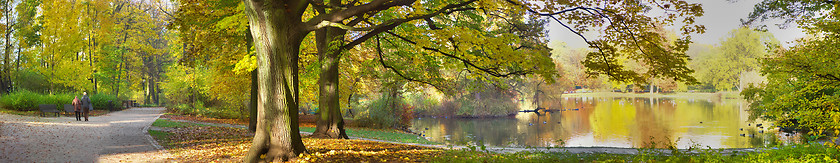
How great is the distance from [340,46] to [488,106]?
2329 centimetres

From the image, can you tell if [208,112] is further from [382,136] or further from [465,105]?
[465,105]

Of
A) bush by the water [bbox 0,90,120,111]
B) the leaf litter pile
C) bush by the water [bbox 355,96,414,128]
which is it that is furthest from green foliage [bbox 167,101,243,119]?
the leaf litter pile

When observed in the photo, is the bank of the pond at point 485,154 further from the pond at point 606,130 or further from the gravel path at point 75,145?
the pond at point 606,130

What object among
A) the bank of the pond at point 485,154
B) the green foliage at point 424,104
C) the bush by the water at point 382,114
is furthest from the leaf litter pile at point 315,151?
the green foliage at point 424,104

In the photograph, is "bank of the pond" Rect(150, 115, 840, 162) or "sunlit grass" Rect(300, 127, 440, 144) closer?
"bank of the pond" Rect(150, 115, 840, 162)

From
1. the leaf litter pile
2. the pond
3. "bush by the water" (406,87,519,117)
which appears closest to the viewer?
the leaf litter pile

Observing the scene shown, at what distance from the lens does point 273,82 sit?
6.75 m

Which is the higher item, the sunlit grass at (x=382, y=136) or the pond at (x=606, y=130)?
the sunlit grass at (x=382, y=136)

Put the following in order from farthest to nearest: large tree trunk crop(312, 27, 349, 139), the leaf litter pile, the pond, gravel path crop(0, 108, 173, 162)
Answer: the pond
large tree trunk crop(312, 27, 349, 139)
gravel path crop(0, 108, 173, 162)
the leaf litter pile

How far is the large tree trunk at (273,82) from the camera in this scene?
6.75 metres

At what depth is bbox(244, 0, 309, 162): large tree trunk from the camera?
675cm

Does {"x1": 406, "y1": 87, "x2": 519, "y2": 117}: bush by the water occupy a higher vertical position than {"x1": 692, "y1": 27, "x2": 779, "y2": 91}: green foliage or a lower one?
lower

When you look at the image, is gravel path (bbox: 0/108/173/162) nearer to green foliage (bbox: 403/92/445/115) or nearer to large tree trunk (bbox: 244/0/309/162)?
large tree trunk (bbox: 244/0/309/162)

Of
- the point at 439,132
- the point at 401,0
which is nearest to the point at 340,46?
the point at 401,0
